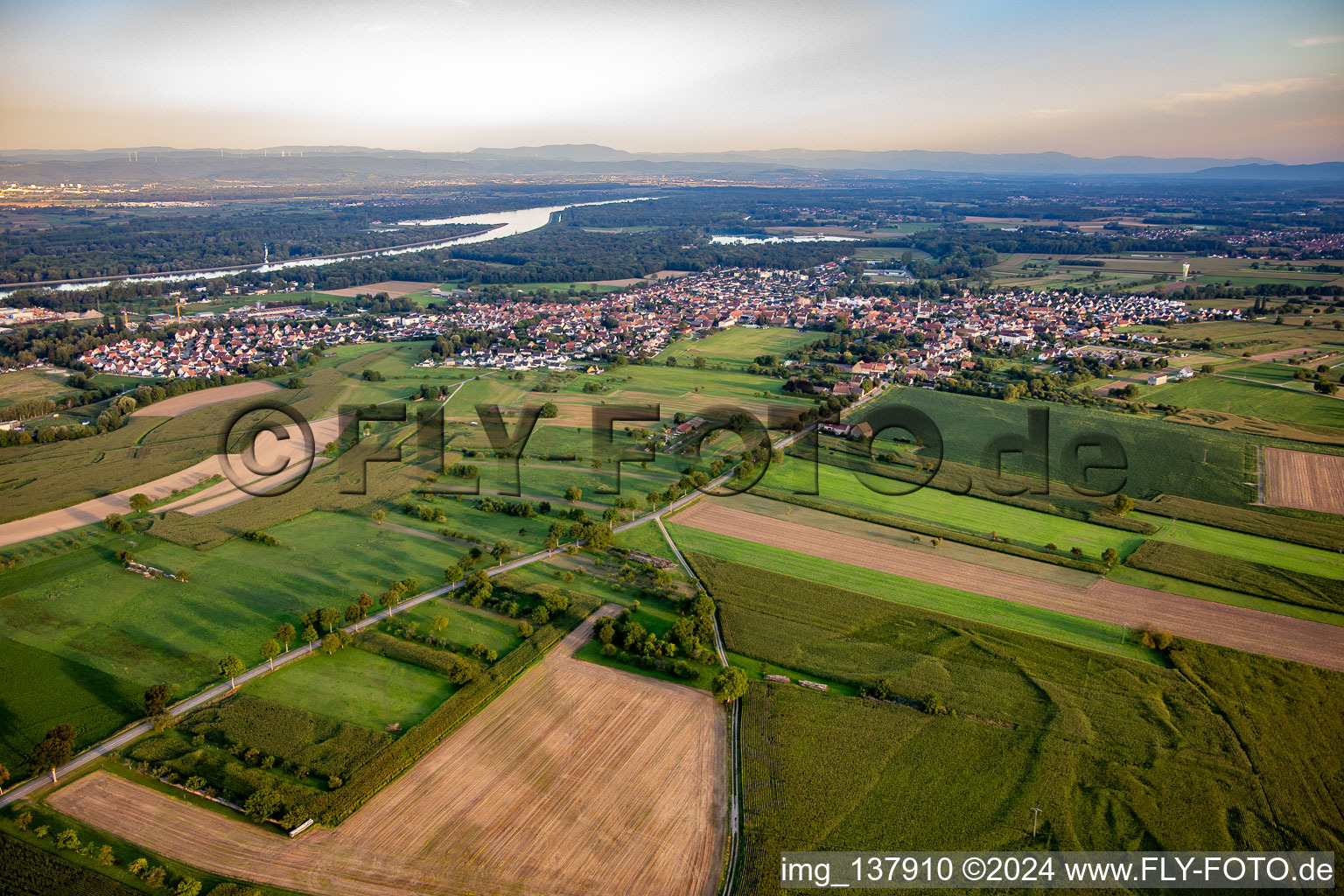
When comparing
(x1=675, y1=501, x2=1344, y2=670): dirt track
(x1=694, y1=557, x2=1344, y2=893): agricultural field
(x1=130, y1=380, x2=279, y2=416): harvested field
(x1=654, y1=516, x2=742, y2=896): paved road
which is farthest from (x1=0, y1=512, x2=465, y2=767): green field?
(x1=130, y1=380, x2=279, y2=416): harvested field

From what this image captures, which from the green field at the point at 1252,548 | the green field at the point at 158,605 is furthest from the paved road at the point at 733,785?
the green field at the point at 1252,548

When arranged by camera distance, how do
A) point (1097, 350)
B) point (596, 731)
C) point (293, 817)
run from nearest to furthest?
point (293, 817) → point (596, 731) → point (1097, 350)

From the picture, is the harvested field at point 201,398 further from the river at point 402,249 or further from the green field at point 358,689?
the river at point 402,249

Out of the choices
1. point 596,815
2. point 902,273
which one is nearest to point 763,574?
point 596,815

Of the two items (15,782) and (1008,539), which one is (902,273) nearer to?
(1008,539)

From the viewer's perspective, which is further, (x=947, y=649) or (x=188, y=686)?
(x=947, y=649)

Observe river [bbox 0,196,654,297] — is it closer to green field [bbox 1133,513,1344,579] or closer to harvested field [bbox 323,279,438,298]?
harvested field [bbox 323,279,438,298]
